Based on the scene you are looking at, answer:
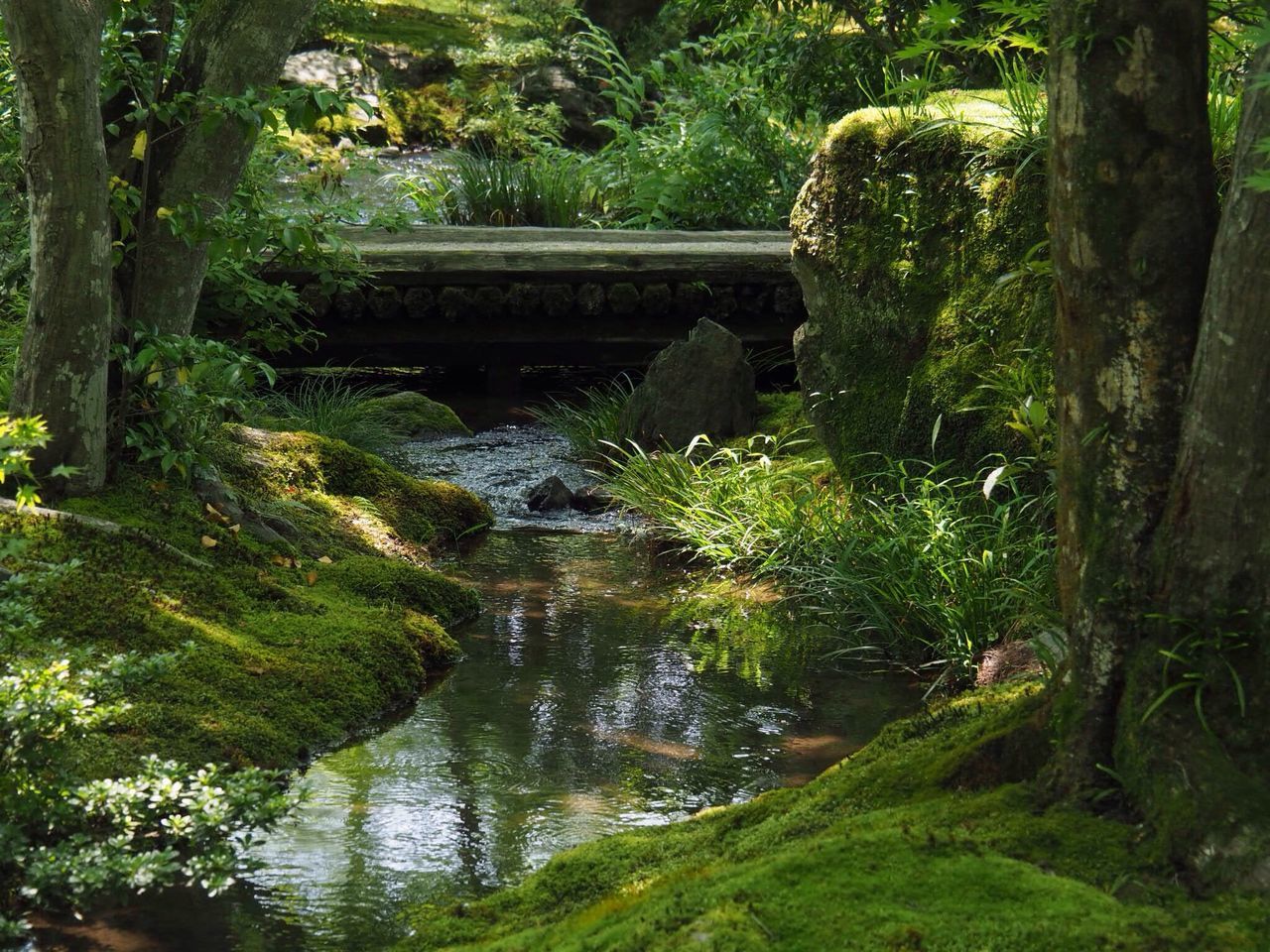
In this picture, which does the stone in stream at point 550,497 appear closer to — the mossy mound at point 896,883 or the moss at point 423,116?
the mossy mound at point 896,883

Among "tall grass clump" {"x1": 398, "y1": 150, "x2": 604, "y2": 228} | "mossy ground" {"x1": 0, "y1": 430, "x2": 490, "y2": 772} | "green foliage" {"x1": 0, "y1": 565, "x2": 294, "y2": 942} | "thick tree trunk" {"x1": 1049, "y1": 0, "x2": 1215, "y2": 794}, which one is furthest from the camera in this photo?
"tall grass clump" {"x1": 398, "y1": 150, "x2": 604, "y2": 228}

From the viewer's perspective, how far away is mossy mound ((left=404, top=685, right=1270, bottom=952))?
2.24m

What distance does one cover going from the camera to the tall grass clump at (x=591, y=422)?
863 cm

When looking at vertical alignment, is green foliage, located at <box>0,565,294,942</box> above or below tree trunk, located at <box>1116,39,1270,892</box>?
below

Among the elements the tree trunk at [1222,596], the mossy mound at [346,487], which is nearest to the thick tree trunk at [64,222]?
the mossy mound at [346,487]

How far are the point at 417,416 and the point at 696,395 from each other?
2065 millimetres

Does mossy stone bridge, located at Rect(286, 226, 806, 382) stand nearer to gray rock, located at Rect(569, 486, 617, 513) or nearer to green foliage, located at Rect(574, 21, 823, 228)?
green foliage, located at Rect(574, 21, 823, 228)

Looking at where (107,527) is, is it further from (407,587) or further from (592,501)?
(592,501)

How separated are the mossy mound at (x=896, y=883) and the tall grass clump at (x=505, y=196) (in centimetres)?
899

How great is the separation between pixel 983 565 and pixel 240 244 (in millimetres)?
2844

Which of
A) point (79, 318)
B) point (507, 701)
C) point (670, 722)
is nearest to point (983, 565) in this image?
point (670, 722)

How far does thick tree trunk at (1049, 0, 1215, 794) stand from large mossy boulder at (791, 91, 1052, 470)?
287 cm

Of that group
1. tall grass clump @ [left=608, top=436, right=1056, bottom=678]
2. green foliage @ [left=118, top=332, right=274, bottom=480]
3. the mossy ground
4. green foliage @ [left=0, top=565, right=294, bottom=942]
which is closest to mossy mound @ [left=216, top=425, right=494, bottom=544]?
the mossy ground

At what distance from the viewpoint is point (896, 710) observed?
4.77m
